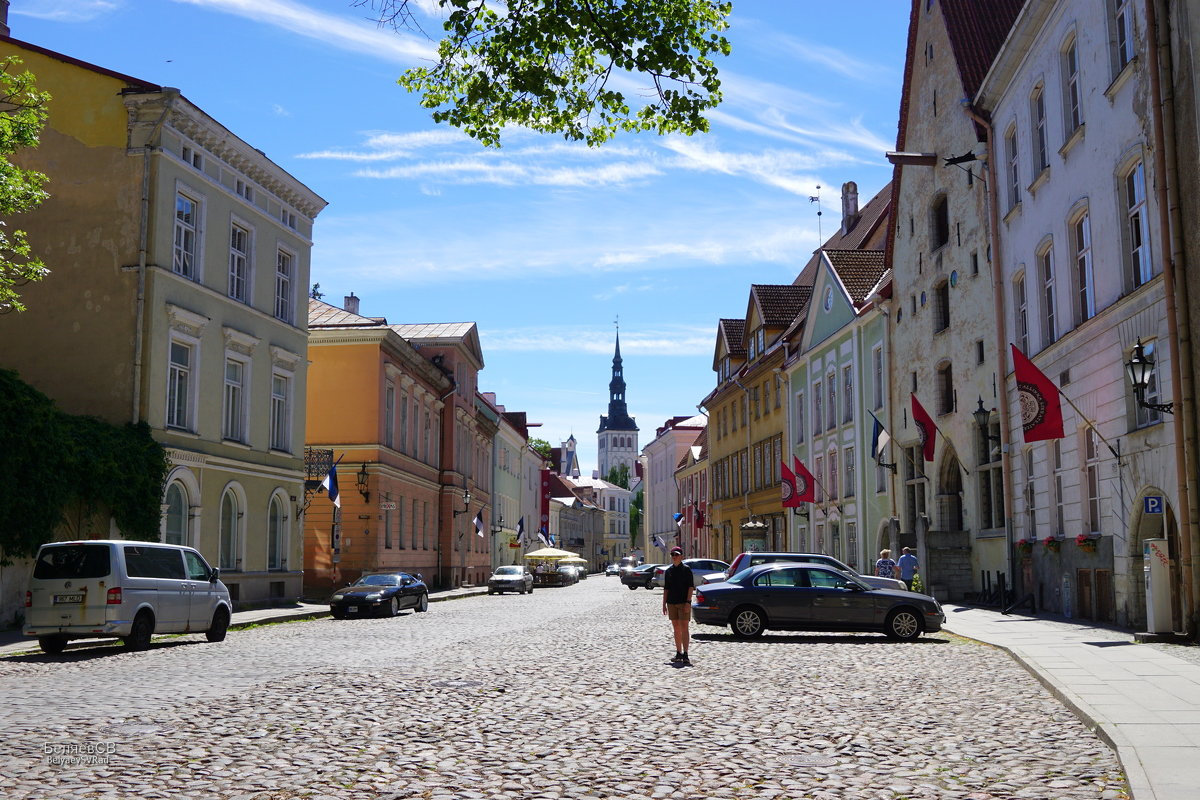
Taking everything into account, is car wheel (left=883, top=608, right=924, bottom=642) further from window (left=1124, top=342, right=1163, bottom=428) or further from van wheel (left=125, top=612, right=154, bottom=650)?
van wheel (left=125, top=612, right=154, bottom=650)

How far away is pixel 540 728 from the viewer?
9.79 meters

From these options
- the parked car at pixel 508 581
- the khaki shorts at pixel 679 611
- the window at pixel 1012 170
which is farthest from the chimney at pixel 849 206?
the khaki shorts at pixel 679 611

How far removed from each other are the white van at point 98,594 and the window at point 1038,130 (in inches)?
772

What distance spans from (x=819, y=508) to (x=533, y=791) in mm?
40167

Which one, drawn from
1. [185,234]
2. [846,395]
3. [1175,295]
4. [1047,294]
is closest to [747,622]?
[1175,295]

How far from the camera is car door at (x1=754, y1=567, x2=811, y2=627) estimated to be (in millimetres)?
20719

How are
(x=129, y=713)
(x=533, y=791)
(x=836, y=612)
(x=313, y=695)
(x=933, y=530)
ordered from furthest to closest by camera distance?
1. (x=933, y=530)
2. (x=836, y=612)
3. (x=313, y=695)
4. (x=129, y=713)
5. (x=533, y=791)

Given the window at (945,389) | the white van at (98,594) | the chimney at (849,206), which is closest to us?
the white van at (98,594)

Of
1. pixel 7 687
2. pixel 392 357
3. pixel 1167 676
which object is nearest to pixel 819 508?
pixel 392 357

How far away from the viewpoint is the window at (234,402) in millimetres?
31133

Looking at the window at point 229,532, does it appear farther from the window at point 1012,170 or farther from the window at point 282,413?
the window at point 1012,170

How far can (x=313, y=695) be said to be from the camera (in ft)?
39.3

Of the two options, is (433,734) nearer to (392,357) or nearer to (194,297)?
(194,297)

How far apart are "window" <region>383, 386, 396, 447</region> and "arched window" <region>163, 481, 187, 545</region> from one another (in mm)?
16217
